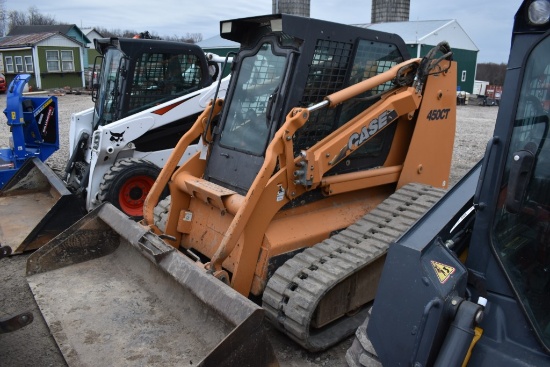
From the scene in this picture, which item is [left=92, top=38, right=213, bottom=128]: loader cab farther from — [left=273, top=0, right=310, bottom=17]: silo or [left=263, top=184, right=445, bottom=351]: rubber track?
[left=273, top=0, right=310, bottom=17]: silo

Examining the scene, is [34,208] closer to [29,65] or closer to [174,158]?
[174,158]

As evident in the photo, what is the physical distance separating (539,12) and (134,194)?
5.23 m

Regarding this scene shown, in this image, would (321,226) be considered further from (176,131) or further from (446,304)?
(176,131)

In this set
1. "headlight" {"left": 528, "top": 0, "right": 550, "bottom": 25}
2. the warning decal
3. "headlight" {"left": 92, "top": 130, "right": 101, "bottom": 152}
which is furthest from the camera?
"headlight" {"left": 92, "top": 130, "right": 101, "bottom": 152}

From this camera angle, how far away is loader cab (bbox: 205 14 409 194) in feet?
12.3

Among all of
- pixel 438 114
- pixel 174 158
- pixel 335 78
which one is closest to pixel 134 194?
pixel 174 158

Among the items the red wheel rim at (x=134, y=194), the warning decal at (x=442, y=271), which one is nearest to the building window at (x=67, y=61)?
the red wheel rim at (x=134, y=194)

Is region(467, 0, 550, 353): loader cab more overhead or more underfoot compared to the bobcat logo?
more overhead

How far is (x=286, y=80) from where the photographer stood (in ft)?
12.3

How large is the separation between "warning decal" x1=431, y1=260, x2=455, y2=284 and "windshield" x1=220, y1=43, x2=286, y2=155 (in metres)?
2.04

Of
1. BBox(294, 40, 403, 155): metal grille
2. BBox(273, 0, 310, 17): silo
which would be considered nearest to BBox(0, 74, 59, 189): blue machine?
BBox(294, 40, 403, 155): metal grille

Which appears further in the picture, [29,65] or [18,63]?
[18,63]

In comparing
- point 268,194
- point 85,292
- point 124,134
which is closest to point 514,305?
point 268,194

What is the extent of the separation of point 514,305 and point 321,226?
2111mm
